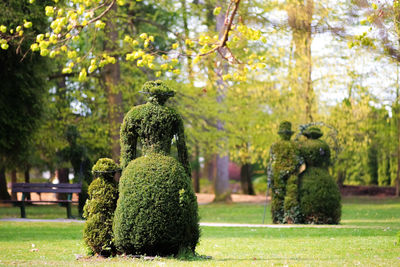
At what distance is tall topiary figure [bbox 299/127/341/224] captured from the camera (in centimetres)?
1653

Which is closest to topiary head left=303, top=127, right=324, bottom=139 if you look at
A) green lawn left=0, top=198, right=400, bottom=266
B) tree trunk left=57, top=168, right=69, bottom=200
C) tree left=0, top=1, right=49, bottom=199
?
green lawn left=0, top=198, right=400, bottom=266

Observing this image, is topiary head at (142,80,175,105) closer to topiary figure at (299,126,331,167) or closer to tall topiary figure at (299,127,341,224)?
tall topiary figure at (299,127,341,224)

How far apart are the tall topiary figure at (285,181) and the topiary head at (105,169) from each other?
8.80 meters

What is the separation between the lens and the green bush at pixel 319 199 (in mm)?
16516

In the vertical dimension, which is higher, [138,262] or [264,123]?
[264,123]

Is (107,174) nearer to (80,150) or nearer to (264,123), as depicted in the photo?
(80,150)

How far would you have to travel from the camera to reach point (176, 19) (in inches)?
1367

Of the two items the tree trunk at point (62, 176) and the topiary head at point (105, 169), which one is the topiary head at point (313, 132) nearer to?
the topiary head at point (105, 169)

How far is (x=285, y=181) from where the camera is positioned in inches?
680

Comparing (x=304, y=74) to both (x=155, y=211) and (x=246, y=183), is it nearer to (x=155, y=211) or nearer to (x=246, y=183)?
(x=246, y=183)

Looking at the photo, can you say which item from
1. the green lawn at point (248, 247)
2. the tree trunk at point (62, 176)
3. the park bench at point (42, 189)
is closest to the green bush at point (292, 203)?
the green lawn at point (248, 247)

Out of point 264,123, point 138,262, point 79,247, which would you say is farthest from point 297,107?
point 138,262

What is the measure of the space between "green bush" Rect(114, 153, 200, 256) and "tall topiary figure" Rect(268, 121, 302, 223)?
27.9 feet

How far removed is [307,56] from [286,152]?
12063 mm
